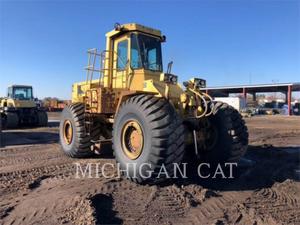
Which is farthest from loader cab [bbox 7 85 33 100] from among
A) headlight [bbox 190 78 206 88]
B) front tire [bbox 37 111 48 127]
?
headlight [bbox 190 78 206 88]

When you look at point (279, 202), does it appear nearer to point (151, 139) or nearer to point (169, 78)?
point (151, 139)

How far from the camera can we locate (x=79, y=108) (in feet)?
29.0

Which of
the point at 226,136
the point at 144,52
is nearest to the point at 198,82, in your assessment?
the point at 226,136

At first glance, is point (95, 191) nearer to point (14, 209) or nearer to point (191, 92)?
point (14, 209)

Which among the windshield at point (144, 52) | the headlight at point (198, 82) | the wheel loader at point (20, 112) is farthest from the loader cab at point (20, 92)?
the headlight at point (198, 82)

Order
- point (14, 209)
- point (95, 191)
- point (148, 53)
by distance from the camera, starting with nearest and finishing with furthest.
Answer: point (14, 209), point (95, 191), point (148, 53)

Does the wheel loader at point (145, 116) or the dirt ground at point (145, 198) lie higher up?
the wheel loader at point (145, 116)

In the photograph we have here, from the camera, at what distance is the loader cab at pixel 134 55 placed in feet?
24.6

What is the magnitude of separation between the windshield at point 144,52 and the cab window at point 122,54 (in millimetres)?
240

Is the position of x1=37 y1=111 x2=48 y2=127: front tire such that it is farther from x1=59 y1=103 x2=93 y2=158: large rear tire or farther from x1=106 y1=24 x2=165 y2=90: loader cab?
x1=106 y1=24 x2=165 y2=90: loader cab

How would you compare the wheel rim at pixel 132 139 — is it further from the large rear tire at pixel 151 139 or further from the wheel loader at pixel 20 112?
the wheel loader at pixel 20 112

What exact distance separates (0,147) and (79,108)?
15.0 feet

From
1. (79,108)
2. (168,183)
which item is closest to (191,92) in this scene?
(168,183)

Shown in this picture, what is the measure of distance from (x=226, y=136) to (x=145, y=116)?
1.99 meters
